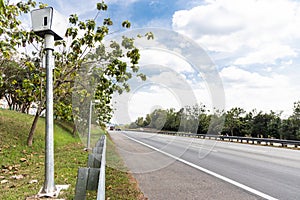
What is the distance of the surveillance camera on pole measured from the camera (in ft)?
14.5

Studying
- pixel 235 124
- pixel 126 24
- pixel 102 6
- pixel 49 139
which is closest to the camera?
pixel 49 139

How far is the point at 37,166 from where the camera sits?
311 inches

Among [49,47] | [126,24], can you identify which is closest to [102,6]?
[126,24]

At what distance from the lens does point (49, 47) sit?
465 centimetres

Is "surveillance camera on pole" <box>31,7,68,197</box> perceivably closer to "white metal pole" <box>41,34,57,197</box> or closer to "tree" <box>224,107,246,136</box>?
"white metal pole" <box>41,34,57,197</box>

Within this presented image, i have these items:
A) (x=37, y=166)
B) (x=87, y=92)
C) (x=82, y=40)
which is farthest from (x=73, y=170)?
(x=82, y=40)

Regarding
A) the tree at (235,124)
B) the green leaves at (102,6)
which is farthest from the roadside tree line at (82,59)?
the tree at (235,124)

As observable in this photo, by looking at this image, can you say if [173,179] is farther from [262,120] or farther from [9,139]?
[262,120]

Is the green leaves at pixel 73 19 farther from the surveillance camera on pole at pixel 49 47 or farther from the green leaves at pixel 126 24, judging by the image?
the surveillance camera on pole at pixel 49 47

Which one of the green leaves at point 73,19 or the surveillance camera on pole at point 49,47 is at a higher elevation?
the green leaves at point 73,19

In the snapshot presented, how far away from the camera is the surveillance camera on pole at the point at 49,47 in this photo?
14.5 ft

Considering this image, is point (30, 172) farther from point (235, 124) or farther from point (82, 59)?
point (235, 124)

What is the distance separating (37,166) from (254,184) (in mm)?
6249

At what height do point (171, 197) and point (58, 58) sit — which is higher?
point (58, 58)
